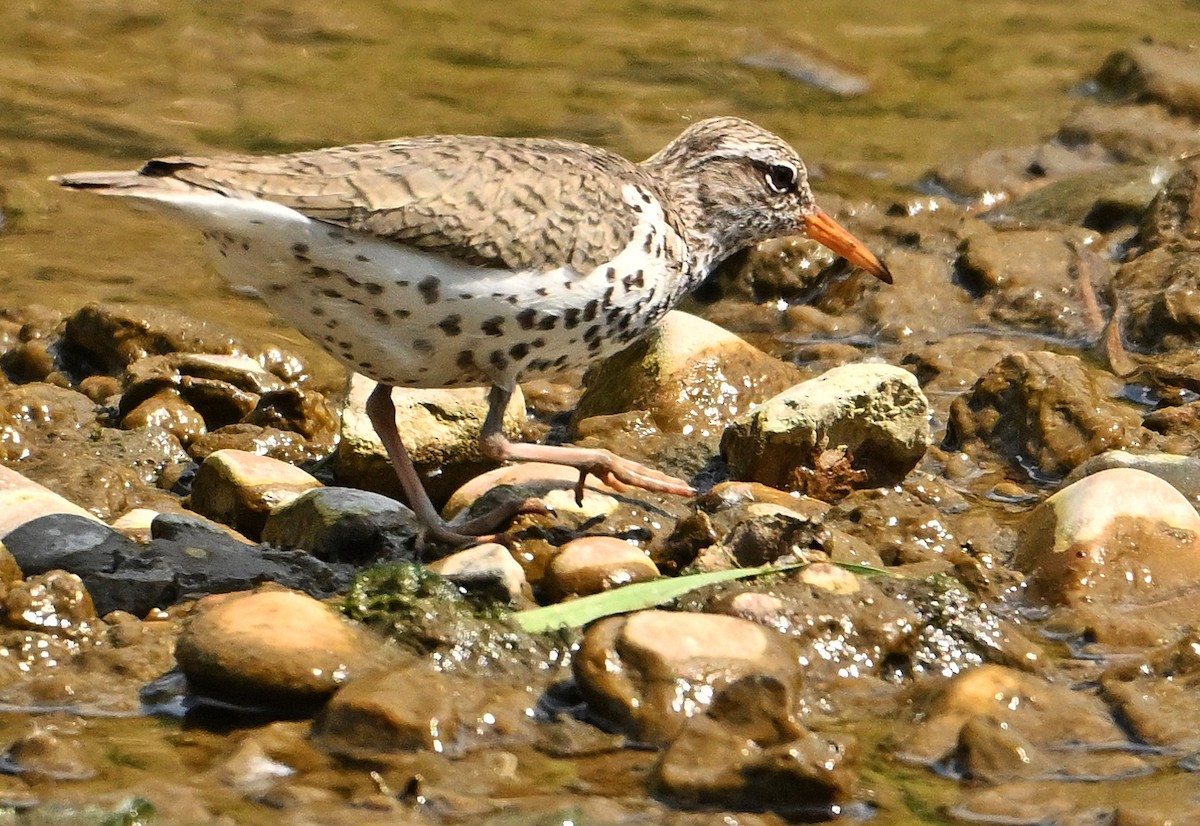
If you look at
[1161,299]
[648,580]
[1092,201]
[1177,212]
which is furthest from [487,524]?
[1092,201]

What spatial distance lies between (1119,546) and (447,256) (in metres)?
3.09

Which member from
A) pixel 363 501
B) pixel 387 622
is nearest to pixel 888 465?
pixel 363 501

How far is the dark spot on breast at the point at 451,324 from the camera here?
714 centimetres

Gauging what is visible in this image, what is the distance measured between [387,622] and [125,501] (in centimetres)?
250

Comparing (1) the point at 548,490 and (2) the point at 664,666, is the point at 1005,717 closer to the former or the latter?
(2) the point at 664,666

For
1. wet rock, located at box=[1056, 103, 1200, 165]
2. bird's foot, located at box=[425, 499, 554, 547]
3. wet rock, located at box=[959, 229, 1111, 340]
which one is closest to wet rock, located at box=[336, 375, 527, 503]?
bird's foot, located at box=[425, 499, 554, 547]

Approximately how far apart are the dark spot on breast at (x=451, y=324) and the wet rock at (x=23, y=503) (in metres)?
1.73

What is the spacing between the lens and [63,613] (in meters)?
6.45

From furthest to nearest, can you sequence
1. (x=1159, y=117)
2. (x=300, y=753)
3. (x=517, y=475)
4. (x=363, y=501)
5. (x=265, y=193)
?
1. (x=1159, y=117)
2. (x=517, y=475)
3. (x=363, y=501)
4. (x=265, y=193)
5. (x=300, y=753)

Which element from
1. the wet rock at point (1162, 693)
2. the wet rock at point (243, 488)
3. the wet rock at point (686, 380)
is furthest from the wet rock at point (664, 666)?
the wet rock at point (686, 380)

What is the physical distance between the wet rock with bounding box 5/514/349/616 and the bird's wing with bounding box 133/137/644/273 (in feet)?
4.93

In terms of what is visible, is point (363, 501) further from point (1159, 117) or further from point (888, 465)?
point (1159, 117)

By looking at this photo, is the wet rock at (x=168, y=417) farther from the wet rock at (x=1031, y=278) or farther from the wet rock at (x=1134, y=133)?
the wet rock at (x=1134, y=133)

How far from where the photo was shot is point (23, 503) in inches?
280
